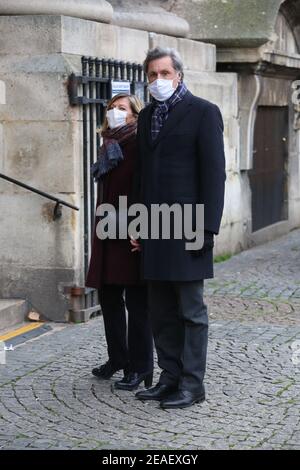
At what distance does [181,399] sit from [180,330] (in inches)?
15.8

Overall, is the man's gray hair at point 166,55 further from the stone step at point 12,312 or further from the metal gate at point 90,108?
the stone step at point 12,312

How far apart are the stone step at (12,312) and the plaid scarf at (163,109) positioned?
101 inches

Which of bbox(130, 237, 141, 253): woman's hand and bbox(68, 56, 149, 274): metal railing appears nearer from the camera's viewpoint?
bbox(130, 237, 141, 253): woman's hand

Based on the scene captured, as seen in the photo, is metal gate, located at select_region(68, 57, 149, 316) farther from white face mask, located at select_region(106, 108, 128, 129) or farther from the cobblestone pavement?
white face mask, located at select_region(106, 108, 128, 129)

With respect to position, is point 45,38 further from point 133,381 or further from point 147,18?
point 133,381

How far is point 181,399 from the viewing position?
Result: 621 cm

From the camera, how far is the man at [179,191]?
6.07 m

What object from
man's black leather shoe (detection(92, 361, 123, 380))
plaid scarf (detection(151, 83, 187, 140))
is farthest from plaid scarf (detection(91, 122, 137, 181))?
man's black leather shoe (detection(92, 361, 123, 380))

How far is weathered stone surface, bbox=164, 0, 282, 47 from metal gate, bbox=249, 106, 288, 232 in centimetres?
139

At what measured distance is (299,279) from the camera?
34.3 feet

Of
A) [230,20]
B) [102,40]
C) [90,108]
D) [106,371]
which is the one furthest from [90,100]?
[230,20]

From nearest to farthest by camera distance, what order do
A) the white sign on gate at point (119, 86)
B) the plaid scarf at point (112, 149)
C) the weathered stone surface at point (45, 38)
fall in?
the plaid scarf at point (112, 149) < the weathered stone surface at point (45, 38) < the white sign on gate at point (119, 86)

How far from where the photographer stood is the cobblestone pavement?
18.4 ft

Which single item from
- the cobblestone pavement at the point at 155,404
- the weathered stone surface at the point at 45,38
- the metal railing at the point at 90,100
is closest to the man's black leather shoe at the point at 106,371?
the cobblestone pavement at the point at 155,404
